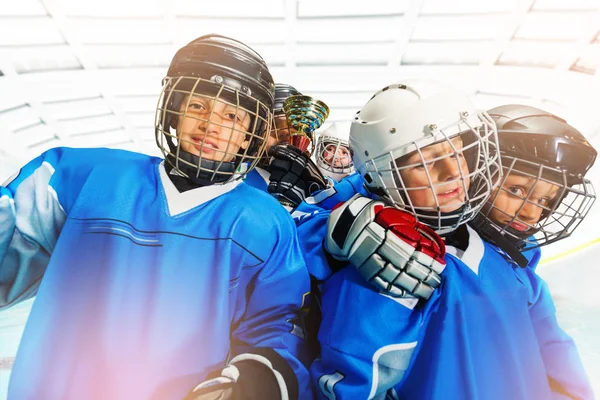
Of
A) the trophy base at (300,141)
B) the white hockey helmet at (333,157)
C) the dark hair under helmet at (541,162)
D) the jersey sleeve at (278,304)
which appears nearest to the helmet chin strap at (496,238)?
the dark hair under helmet at (541,162)

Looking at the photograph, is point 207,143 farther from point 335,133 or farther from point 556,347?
point 335,133

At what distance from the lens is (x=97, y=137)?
241 inches

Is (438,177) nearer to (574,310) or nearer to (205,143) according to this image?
(205,143)

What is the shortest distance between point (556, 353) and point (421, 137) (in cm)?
76

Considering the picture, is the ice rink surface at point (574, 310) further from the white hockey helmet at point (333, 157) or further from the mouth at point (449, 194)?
the white hockey helmet at point (333, 157)

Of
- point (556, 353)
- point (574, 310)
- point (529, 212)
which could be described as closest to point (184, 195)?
point (529, 212)

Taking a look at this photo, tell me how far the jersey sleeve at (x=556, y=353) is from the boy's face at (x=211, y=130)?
94cm

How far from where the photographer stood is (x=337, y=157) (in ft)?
8.52

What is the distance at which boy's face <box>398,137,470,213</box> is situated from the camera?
32.0 inches

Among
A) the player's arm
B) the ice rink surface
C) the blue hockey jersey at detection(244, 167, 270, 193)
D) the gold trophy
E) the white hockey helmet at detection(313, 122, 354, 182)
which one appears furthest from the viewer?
the white hockey helmet at detection(313, 122, 354, 182)

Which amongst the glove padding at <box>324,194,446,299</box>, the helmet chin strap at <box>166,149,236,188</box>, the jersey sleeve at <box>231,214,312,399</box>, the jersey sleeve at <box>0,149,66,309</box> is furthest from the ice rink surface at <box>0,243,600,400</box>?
the helmet chin strap at <box>166,149,236,188</box>

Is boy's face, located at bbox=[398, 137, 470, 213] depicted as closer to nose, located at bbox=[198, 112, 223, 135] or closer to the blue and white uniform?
the blue and white uniform

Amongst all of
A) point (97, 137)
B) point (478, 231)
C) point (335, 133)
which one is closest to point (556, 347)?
point (478, 231)

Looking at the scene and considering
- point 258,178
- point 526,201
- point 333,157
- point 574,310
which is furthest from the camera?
point 574,310
